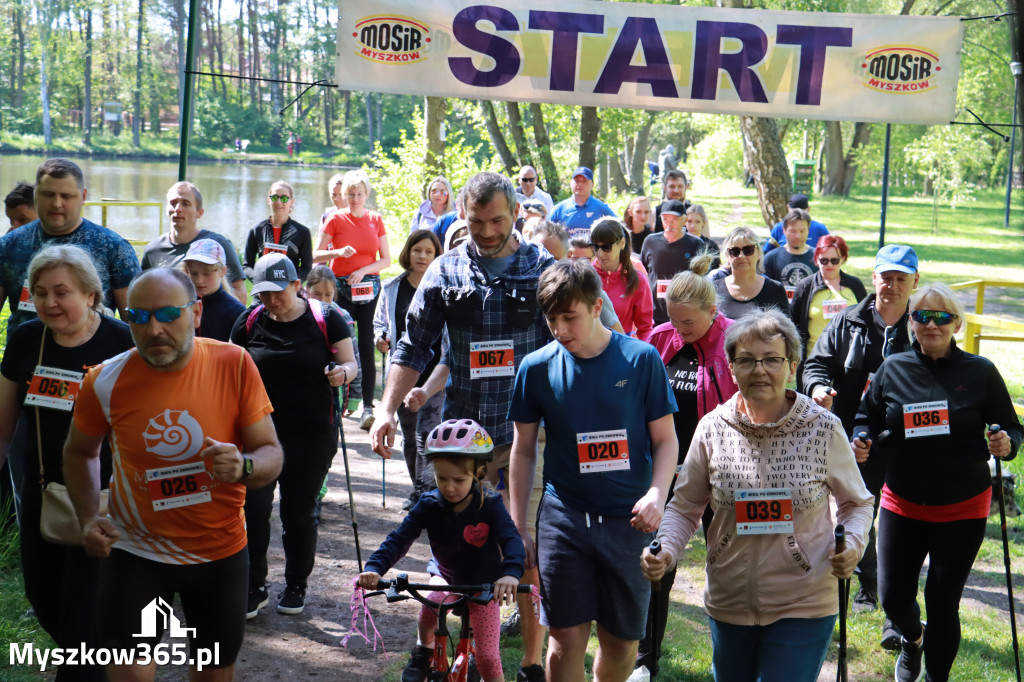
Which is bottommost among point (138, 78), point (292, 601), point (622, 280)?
point (292, 601)

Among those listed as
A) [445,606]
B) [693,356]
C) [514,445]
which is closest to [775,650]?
[445,606]

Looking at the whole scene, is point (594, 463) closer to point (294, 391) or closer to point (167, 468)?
point (167, 468)

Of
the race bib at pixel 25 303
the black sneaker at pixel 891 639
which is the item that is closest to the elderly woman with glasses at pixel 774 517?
the black sneaker at pixel 891 639

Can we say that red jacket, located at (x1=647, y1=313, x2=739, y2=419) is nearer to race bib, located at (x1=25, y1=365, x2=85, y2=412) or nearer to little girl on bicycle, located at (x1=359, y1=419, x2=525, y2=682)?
little girl on bicycle, located at (x1=359, y1=419, x2=525, y2=682)

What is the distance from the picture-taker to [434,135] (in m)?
19.5

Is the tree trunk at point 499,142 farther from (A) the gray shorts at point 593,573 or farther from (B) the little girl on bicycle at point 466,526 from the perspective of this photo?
(A) the gray shorts at point 593,573

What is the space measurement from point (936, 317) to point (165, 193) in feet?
96.2

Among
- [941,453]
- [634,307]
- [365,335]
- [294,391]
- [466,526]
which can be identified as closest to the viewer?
[466,526]

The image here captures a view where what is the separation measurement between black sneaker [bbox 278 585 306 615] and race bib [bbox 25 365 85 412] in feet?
6.68

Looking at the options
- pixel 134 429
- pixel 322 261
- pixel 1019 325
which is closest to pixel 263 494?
pixel 134 429

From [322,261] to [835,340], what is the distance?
5397 mm

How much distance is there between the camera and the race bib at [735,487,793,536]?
11.2ft

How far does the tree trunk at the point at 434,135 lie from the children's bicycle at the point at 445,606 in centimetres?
1601

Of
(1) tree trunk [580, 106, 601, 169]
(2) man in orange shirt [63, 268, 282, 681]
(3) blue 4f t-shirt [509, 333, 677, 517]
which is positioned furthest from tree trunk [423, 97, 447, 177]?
(2) man in orange shirt [63, 268, 282, 681]
